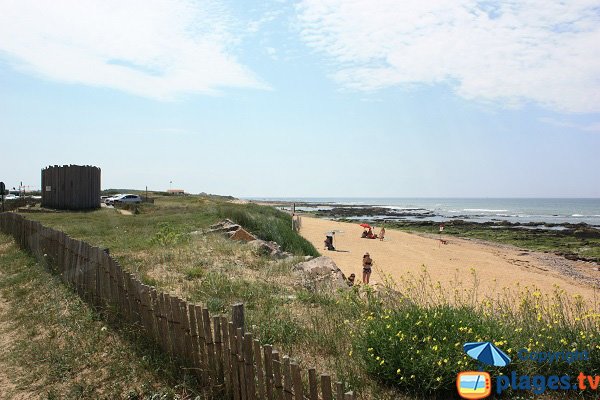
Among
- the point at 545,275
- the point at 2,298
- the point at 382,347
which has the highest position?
the point at 382,347

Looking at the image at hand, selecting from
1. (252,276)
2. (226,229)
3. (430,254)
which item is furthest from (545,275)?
(252,276)

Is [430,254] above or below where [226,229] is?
below

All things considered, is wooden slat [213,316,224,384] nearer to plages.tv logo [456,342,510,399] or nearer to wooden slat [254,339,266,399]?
wooden slat [254,339,266,399]

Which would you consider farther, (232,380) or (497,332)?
(497,332)

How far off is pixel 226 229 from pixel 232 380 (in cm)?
1282

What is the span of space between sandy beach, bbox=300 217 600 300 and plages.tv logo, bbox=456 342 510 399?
469 inches

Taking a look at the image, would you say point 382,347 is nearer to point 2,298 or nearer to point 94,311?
point 94,311

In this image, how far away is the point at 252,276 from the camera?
947 cm

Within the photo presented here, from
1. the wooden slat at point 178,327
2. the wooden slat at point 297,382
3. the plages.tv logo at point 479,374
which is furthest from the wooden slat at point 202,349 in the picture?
the plages.tv logo at point 479,374

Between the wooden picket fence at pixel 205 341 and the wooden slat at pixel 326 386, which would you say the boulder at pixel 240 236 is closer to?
the wooden picket fence at pixel 205 341

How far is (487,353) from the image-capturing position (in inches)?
167

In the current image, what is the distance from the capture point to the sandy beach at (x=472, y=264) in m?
18.8

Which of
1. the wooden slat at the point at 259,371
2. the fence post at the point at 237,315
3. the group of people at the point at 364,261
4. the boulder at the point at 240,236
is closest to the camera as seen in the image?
the wooden slat at the point at 259,371

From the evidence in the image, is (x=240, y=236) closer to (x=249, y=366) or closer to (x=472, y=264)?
(x=249, y=366)
